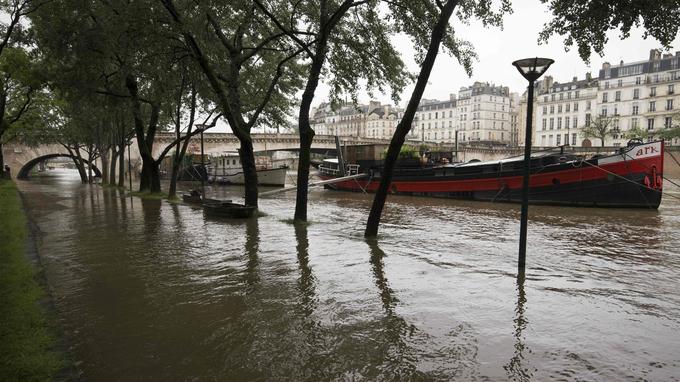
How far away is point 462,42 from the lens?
11156mm

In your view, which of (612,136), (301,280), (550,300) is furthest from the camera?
(612,136)

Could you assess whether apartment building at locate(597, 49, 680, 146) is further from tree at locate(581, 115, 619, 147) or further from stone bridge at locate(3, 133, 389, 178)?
stone bridge at locate(3, 133, 389, 178)

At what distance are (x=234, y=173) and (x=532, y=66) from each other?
4262cm

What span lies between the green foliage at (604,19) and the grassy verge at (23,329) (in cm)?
904

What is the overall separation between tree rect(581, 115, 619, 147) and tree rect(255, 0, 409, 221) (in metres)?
74.3

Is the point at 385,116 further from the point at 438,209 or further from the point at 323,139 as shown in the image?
the point at 438,209

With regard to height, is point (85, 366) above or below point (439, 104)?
below

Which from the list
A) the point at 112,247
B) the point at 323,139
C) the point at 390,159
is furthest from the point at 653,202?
the point at 323,139

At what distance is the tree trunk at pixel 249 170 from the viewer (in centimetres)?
1581

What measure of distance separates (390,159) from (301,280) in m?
4.39

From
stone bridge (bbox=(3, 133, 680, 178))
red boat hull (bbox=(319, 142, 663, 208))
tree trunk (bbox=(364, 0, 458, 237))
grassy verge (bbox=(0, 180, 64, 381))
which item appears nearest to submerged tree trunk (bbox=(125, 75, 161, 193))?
tree trunk (bbox=(364, 0, 458, 237))

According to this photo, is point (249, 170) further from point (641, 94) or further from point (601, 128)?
point (641, 94)

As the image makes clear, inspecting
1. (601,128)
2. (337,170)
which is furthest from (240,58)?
(601,128)

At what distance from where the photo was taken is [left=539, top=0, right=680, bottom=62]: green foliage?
7117mm
